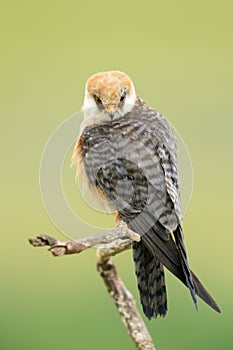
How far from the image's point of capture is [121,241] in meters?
2.38

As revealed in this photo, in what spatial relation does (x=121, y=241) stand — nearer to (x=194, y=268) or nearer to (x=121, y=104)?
(x=121, y=104)

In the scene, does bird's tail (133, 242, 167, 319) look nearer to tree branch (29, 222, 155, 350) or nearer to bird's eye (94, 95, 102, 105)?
tree branch (29, 222, 155, 350)

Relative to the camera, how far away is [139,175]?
2.61 m

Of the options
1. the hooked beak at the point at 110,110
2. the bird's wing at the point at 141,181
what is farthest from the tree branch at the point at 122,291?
the hooked beak at the point at 110,110

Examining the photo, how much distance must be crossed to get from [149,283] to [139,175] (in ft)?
1.23

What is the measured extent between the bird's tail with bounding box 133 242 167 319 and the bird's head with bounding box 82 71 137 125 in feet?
1.66

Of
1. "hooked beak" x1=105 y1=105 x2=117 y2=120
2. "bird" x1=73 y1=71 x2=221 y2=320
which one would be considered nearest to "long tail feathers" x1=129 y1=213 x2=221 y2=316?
"bird" x1=73 y1=71 x2=221 y2=320

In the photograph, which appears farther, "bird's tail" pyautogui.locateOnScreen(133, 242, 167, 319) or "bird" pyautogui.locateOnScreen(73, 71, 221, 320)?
"bird's tail" pyautogui.locateOnScreen(133, 242, 167, 319)

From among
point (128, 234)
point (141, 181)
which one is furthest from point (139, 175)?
point (128, 234)

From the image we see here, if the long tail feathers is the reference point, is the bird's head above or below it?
above

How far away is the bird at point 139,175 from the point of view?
249 cm

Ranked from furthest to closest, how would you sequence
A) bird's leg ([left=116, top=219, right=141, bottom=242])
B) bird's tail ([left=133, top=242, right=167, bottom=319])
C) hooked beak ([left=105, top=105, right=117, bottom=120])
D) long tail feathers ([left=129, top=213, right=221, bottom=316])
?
hooked beak ([left=105, top=105, right=117, bottom=120]), bird's tail ([left=133, top=242, right=167, bottom=319]), long tail feathers ([left=129, top=213, right=221, bottom=316]), bird's leg ([left=116, top=219, right=141, bottom=242])

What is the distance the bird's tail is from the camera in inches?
102

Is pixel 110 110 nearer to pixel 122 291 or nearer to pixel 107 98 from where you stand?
pixel 107 98
